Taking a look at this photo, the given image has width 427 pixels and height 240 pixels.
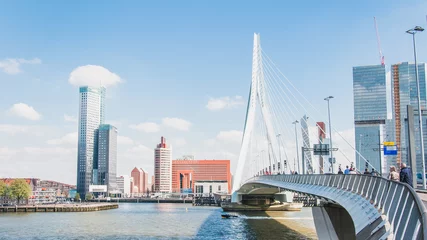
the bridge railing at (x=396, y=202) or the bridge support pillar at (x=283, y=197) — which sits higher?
the bridge railing at (x=396, y=202)

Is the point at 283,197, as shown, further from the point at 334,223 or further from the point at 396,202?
the point at 396,202

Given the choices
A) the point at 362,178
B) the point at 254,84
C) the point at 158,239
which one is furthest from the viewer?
the point at 254,84

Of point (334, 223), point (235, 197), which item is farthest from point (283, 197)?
point (334, 223)

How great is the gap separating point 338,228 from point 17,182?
112 metres

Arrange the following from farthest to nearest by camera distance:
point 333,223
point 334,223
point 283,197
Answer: point 283,197
point 333,223
point 334,223

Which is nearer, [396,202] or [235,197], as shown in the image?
[396,202]

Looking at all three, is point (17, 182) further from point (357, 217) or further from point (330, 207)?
point (357, 217)

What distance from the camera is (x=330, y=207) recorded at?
105 ft

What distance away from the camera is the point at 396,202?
43.1 feet

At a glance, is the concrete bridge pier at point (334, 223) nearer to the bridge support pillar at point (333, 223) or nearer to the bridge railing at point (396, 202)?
the bridge support pillar at point (333, 223)

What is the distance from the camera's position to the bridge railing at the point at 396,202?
1012 cm

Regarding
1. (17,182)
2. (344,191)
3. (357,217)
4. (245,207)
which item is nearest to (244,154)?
(245,207)

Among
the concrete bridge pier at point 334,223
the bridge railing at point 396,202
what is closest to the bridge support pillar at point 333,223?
the concrete bridge pier at point 334,223

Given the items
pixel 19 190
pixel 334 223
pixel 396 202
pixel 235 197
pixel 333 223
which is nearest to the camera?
pixel 396 202
